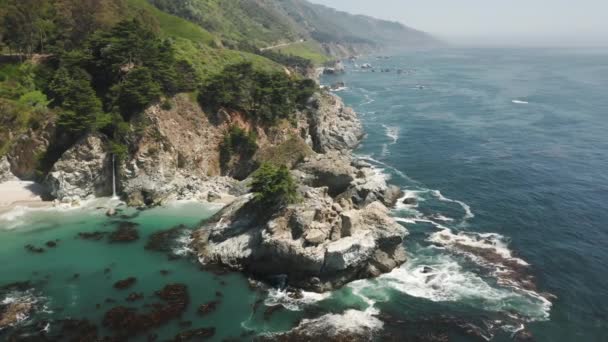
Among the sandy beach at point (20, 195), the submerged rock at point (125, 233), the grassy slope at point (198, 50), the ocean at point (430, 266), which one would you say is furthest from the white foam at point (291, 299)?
the grassy slope at point (198, 50)

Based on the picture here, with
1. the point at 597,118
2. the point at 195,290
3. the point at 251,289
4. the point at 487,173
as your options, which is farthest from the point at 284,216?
the point at 597,118

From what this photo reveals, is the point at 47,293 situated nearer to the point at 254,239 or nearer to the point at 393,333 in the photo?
the point at 254,239

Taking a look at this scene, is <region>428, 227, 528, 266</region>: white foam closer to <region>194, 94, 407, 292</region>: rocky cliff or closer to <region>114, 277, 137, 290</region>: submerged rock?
<region>194, 94, 407, 292</region>: rocky cliff

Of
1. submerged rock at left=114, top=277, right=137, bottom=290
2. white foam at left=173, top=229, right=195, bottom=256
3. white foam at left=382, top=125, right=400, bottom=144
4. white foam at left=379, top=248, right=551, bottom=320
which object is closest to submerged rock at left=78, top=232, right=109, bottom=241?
white foam at left=173, top=229, right=195, bottom=256

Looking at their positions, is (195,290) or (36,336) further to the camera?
(195,290)

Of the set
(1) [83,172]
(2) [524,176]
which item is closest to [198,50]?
(1) [83,172]

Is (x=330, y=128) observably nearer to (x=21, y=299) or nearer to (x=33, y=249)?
(x=33, y=249)

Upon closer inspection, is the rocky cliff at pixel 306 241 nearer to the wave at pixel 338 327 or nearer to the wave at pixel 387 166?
the wave at pixel 338 327
